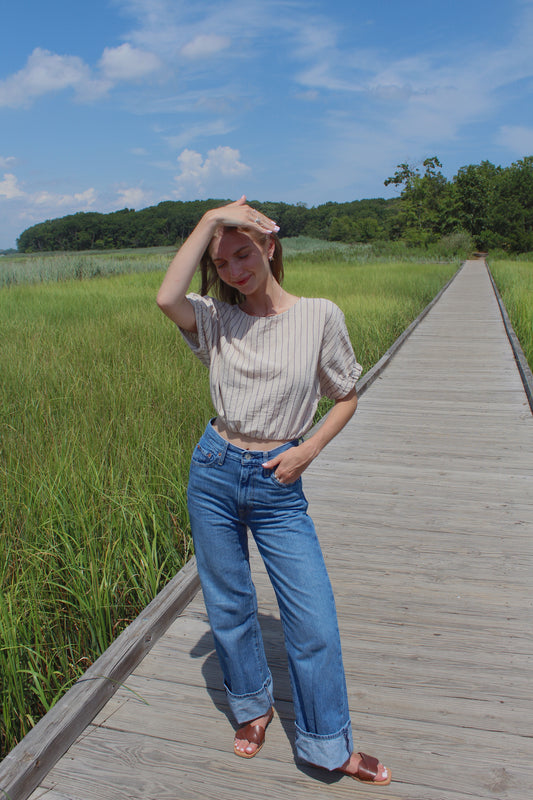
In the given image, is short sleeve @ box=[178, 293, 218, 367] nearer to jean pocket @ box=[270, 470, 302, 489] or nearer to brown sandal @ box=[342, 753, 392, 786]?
jean pocket @ box=[270, 470, 302, 489]

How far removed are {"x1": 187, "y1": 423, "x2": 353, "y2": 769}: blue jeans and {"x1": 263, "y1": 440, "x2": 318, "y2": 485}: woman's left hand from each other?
0.9 inches

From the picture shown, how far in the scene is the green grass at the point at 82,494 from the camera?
2311 millimetres

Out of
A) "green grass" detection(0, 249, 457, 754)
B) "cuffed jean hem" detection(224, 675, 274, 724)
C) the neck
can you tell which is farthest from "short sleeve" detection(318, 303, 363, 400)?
"green grass" detection(0, 249, 457, 754)

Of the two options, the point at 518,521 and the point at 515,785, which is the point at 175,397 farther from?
the point at 515,785

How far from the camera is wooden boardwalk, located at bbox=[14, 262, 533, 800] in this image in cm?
166

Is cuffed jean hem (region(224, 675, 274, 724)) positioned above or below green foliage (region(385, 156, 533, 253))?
below

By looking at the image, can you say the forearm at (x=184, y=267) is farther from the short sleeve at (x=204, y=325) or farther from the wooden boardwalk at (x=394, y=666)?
the wooden boardwalk at (x=394, y=666)

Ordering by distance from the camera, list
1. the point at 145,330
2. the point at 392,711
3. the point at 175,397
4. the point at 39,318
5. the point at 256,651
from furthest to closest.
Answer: the point at 39,318
the point at 145,330
the point at 175,397
the point at 392,711
the point at 256,651

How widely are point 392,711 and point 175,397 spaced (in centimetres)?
352

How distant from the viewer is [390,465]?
428 centimetres

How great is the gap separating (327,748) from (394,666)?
1.97 ft

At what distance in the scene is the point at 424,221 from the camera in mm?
71562

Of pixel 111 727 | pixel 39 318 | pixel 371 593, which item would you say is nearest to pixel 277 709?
pixel 111 727

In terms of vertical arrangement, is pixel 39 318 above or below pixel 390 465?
above
